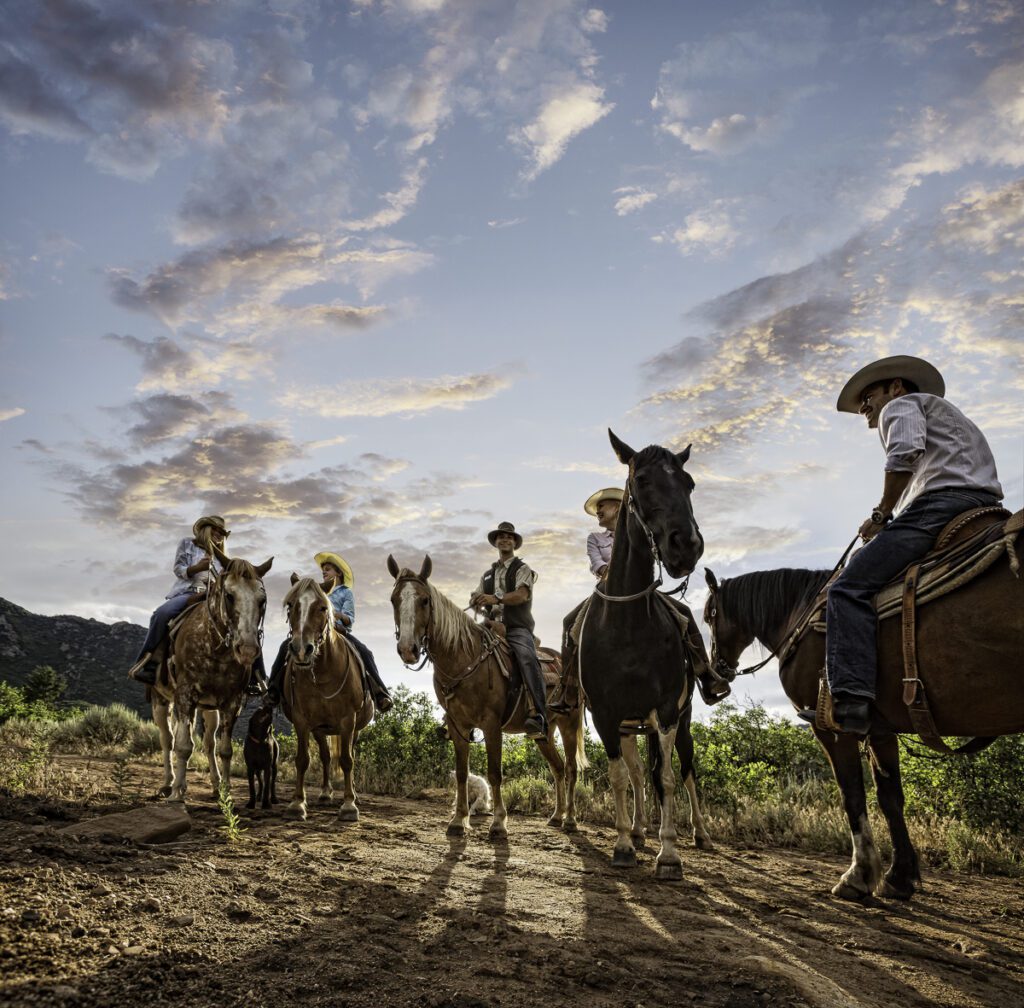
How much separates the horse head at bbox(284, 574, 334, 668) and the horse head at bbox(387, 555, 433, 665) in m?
1.02

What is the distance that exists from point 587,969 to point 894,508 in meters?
3.62

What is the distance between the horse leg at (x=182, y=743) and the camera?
26.1 feet

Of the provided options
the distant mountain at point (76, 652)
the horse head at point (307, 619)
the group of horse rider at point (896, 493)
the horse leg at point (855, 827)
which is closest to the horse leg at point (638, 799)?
the horse leg at point (855, 827)

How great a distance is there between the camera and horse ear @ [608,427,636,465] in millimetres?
6556

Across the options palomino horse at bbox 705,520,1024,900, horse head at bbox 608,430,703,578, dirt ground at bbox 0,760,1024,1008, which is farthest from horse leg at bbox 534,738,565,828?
horse head at bbox 608,430,703,578

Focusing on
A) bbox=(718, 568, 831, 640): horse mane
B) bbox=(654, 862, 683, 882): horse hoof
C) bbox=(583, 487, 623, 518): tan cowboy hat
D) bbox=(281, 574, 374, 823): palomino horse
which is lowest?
bbox=(654, 862, 683, 882): horse hoof

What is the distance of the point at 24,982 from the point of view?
8.33 ft

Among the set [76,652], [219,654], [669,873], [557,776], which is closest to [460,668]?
[557,776]

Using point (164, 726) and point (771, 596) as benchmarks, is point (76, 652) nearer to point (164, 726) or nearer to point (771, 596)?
point (164, 726)

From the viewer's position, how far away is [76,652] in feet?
135

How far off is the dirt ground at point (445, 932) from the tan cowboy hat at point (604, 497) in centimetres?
421

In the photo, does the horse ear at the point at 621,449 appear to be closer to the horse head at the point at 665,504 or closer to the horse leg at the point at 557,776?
the horse head at the point at 665,504

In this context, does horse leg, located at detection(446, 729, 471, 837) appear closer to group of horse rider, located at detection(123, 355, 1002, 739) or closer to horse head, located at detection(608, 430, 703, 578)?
horse head, located at detection(608, 430, 703, 578)

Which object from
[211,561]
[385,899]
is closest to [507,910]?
[385,899]
